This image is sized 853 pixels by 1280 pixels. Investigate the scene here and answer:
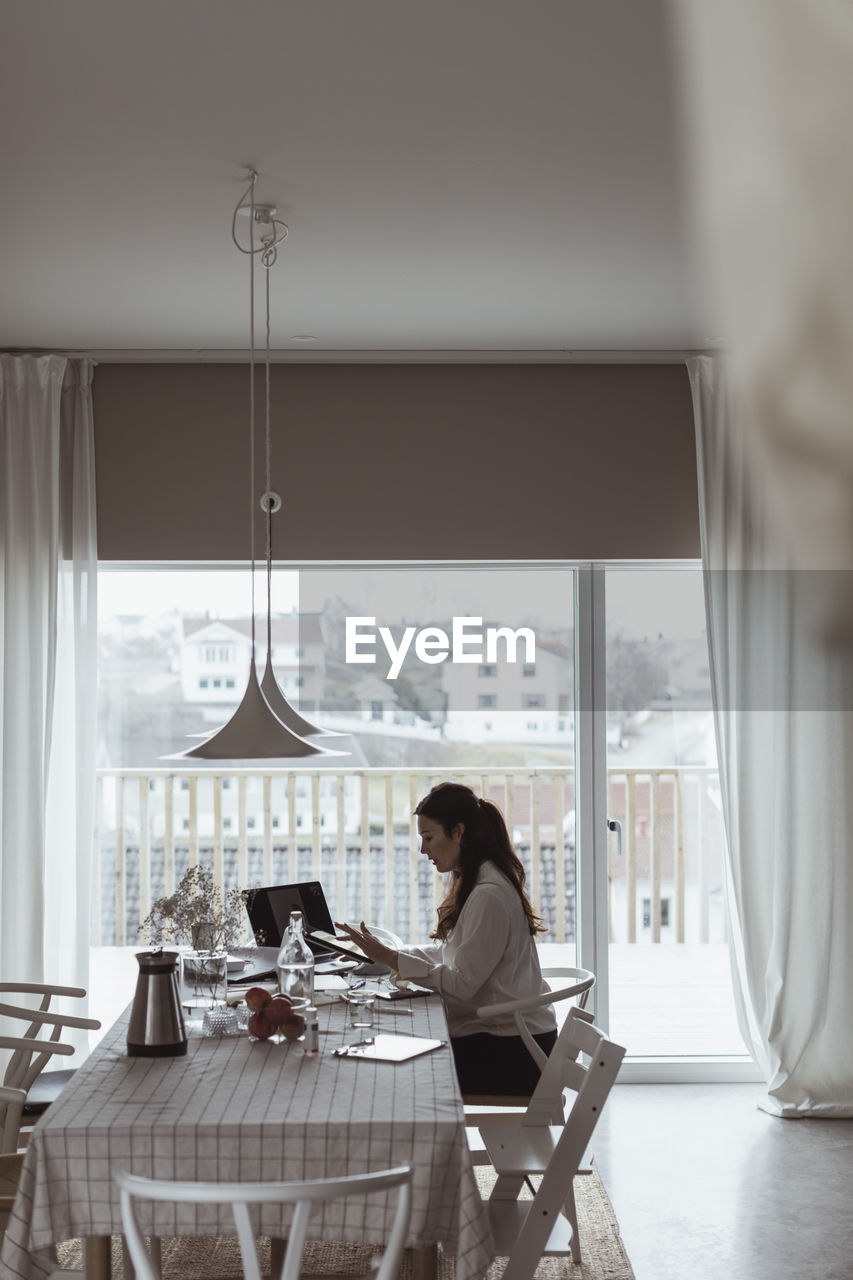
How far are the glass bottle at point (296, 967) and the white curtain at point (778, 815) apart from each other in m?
2.11

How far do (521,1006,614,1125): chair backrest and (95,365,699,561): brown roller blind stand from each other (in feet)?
7.16

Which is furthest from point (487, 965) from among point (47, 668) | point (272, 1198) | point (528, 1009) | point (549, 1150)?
point (47, 668)

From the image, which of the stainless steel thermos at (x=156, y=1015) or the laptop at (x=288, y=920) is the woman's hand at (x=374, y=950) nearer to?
the laptop at (x=288, y=920)

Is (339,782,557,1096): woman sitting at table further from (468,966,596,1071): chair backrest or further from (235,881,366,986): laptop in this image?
(235,881,366,986): laptop

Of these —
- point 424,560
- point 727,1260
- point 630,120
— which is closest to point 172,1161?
point 727,1260

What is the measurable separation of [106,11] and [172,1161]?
7.20 ft

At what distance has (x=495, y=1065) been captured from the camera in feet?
10.9

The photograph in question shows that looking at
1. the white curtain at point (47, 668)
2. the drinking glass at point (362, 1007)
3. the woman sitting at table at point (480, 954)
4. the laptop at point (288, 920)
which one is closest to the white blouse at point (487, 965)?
the woman sitting at table at point (480, 954)

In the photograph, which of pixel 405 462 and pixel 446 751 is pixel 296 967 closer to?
pixel 446 751

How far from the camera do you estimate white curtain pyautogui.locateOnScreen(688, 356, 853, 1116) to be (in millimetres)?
4383

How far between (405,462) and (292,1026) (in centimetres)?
247

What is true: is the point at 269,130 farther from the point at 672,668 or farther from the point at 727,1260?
the point at 727,1260

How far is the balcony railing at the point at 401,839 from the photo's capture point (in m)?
4.79

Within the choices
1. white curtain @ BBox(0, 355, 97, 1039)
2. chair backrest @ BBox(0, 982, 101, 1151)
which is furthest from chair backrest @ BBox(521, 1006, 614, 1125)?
white curtain @ BBox(0, 355, 97, 1039)
